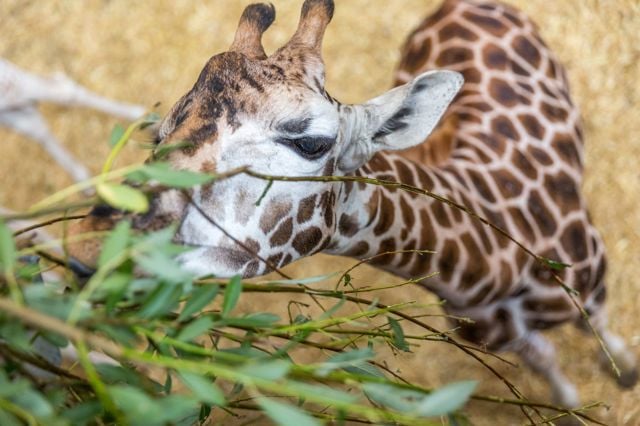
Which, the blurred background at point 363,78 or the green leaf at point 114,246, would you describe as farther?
the blurred background at point 363,78

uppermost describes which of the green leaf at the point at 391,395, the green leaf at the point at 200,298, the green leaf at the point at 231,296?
the green leaf at the point at 200,298

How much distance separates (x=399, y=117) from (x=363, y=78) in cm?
156

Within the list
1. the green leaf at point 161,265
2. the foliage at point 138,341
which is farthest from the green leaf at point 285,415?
the green leaf at point 161,265

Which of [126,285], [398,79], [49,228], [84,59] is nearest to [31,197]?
[49,228]

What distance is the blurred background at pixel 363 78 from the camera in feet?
7.14

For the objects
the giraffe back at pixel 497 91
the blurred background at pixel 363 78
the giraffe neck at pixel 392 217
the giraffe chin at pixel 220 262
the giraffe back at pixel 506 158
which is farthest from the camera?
the blurred background at pixel 363 78

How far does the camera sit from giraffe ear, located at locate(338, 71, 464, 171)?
117cm

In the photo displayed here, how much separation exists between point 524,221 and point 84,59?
2041 millimetres

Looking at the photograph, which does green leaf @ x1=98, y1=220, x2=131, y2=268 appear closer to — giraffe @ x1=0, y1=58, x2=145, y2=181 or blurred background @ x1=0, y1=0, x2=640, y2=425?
blurred background @ x1=0, y1=0, x2=640, y2=425

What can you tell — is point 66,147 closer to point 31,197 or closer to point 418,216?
point 31,197

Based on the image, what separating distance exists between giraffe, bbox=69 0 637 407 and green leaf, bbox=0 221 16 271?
25 centimetres

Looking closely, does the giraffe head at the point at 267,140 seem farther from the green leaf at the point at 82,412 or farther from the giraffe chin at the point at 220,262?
the green leaf at the point at 82,412

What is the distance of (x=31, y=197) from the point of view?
2.70 metres

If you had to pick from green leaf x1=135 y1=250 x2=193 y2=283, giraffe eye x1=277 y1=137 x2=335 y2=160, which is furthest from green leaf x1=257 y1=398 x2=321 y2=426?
giraffe eye x1=277 y1=137 x2=335 y2=160
